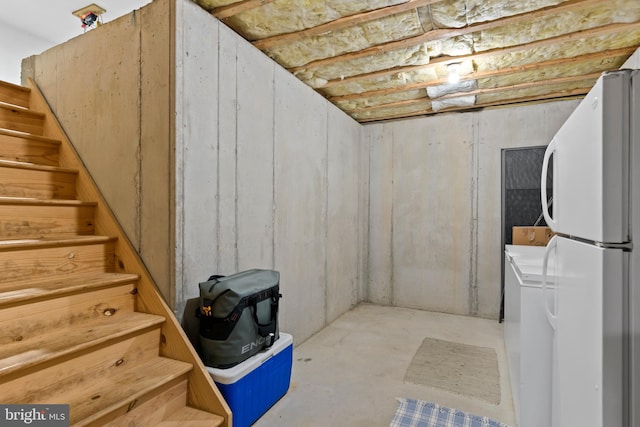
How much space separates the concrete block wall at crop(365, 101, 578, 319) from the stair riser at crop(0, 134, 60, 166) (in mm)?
3552

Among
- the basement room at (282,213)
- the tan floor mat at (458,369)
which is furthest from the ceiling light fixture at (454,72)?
the tan floor mat at (458,369)

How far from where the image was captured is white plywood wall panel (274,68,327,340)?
9.66ft

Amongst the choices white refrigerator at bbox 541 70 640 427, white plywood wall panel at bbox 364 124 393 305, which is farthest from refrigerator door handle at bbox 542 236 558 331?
white plywood wall panel at bbox 364 124 393 305

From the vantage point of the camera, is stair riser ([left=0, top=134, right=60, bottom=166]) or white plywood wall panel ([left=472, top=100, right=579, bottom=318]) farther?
white plywood wall panel ([left=472, top=100, right=579, bottom=318])

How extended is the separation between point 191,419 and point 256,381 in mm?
415

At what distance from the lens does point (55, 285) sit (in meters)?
1.71

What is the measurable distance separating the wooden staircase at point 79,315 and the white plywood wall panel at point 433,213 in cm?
333

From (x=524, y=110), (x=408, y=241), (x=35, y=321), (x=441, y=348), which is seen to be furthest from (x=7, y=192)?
(x=524, y=110)

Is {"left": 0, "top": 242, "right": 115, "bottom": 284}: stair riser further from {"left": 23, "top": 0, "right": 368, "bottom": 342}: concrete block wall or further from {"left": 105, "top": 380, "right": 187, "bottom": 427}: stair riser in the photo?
{"left": 105, "top": 380, "right": 187, "bottom": 427}: stair riser

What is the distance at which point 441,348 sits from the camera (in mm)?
3152

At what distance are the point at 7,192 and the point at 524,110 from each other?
488 cm

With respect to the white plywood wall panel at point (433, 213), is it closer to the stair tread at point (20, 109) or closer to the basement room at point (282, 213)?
the basement room at point (282, 213)

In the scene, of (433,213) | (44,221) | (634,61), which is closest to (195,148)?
(44,221)

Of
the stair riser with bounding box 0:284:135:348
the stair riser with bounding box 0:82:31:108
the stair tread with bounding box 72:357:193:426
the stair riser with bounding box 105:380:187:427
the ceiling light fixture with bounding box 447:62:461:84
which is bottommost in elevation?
the stair riser with bounding box 105:380:187:427
